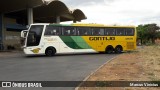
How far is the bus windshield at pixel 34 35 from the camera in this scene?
27938 millimetres

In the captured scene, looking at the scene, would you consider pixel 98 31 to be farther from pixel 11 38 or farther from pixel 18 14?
pixel 18 14

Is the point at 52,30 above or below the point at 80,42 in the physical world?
above

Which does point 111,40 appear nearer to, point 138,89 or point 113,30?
point 113,30

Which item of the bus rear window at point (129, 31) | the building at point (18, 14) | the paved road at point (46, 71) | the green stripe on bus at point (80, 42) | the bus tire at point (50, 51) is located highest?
the building at point (18, 14)

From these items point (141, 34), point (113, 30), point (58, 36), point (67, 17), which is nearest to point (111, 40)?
point (113, 30)

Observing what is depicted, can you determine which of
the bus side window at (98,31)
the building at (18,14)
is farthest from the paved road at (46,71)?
the building at (18,14)

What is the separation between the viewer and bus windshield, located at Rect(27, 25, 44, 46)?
91.7 ft

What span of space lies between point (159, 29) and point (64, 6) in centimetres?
5419

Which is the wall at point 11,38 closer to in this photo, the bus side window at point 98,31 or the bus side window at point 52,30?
the bus side window at point 98,31

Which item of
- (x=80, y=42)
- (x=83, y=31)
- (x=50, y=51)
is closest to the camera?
(x=50, y=51)

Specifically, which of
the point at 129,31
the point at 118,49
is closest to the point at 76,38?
the point at 118,49

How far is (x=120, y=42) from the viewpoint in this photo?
33000 millimetres

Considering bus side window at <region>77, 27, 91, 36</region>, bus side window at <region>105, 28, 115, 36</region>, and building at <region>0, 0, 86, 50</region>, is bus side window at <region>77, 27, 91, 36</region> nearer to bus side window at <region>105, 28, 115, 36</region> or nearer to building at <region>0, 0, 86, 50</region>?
bus side window at <region>105, 28, 115, 36</region>

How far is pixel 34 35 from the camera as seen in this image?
28.2 metres
